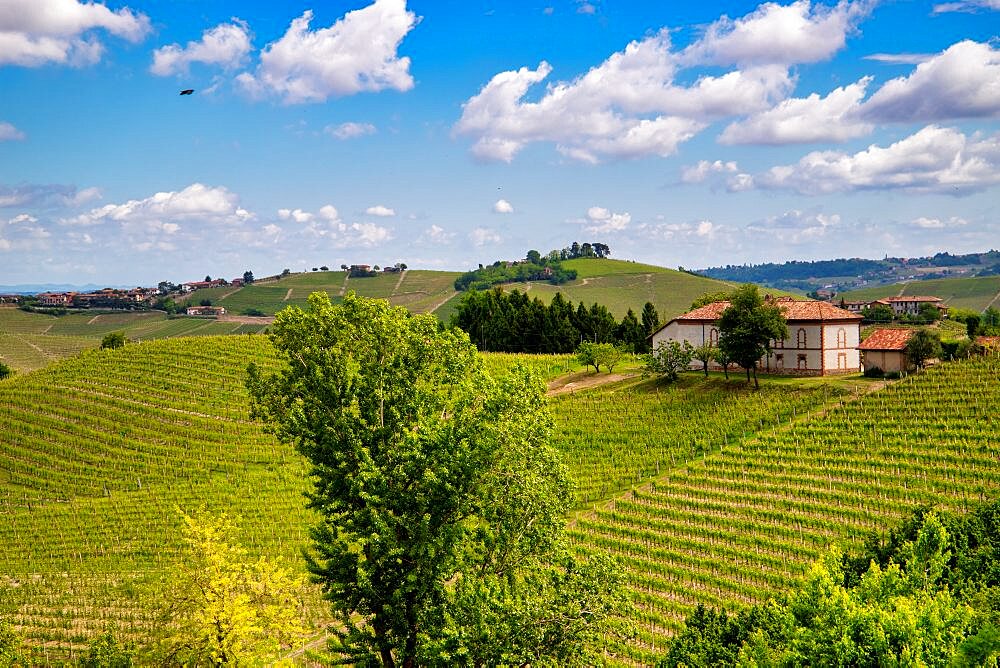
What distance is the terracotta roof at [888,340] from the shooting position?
51.8 m

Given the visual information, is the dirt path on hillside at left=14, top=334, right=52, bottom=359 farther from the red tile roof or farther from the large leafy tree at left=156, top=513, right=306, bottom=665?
the red tile roof

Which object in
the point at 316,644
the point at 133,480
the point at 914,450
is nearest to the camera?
the point at 316,644

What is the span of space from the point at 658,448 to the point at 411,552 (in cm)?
3295

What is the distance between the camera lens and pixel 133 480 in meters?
52.8

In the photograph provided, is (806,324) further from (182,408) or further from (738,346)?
(182,408)

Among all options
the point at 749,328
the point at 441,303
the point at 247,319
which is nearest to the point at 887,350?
the point at 749,328

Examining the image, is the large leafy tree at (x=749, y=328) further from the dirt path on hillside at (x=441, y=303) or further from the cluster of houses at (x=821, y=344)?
the dirt path on hillside at (x=441, y=303)

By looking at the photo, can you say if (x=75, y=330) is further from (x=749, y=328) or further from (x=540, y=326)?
(x=749, y=328)

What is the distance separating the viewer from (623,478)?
44.4 meters

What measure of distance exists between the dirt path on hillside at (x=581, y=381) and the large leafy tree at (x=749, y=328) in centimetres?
1368

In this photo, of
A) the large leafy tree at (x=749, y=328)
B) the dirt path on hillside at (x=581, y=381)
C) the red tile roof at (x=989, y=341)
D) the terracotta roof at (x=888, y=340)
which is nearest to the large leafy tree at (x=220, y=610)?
the large leafy tree at (x=749, y=328)

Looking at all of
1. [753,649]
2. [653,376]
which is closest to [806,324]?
[653,376]

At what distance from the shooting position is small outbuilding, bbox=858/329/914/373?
Answer: 51594 millimetres

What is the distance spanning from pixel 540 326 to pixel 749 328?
40541mm
